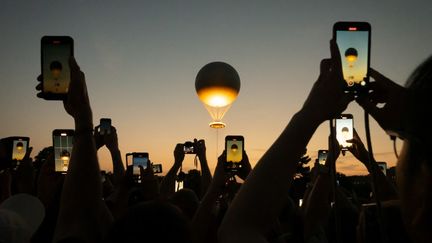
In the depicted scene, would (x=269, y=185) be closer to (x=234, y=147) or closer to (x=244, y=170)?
(x=244, y=170)

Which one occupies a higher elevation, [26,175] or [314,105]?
[314,105]

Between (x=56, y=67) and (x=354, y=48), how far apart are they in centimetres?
231

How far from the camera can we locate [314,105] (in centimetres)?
159

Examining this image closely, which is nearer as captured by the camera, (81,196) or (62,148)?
(81,196)

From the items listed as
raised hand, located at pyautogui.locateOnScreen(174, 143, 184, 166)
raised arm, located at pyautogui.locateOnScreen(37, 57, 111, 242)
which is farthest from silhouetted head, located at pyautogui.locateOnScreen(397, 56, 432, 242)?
raised hand, located at pyautogui.locateOnScreen(174, 143, 184, 166)

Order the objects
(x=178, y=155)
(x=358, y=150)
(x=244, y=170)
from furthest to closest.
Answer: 1. (x=178, y=155)
2. (x=244, y=170)
3. (x=358, y=150)

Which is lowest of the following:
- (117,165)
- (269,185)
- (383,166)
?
(383,166)

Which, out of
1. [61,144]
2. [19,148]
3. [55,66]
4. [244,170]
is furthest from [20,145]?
[55,66]

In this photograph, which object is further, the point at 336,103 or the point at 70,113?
the point at 70,113

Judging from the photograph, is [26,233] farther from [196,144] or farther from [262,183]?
[196,144]

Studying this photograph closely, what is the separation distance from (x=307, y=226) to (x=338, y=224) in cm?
255

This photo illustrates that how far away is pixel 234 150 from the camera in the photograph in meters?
7.00

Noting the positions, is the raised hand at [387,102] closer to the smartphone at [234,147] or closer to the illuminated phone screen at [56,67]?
the illuminated phone screen at [56,67]

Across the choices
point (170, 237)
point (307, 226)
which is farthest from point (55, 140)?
point (170, 237)
